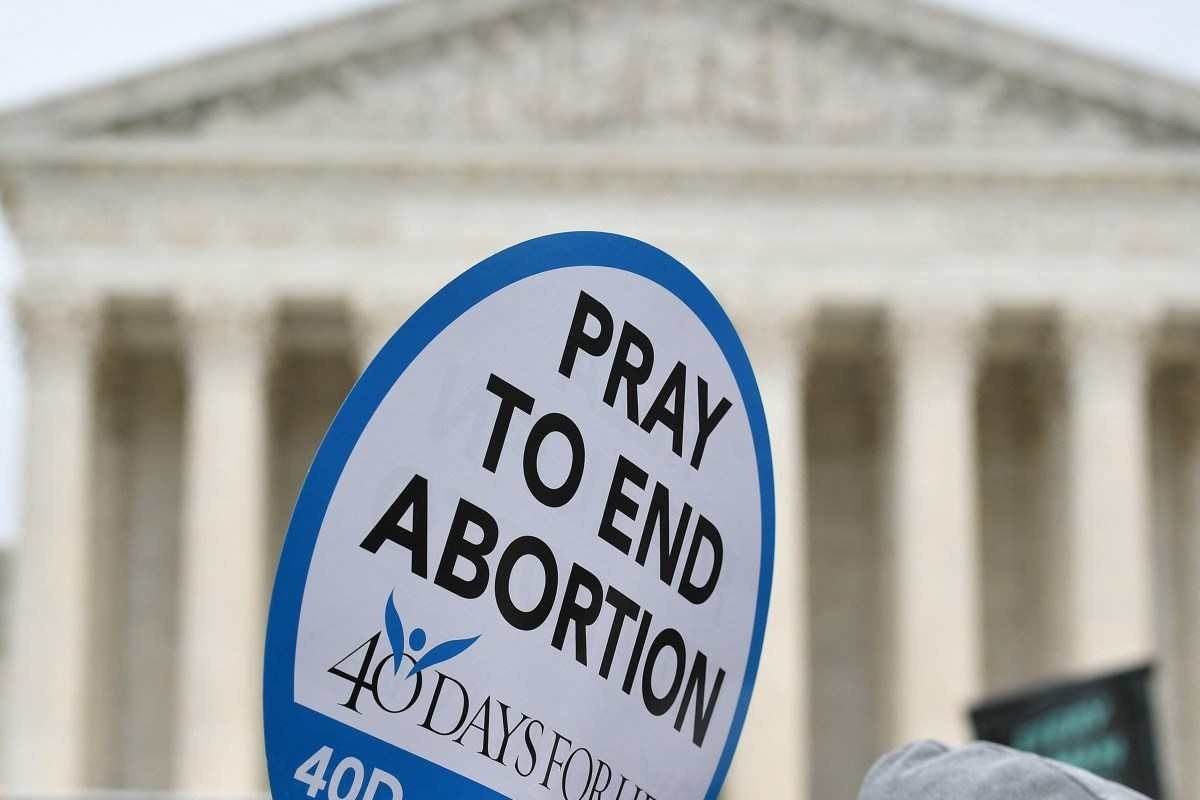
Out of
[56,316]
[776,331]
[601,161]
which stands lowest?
[56,316]

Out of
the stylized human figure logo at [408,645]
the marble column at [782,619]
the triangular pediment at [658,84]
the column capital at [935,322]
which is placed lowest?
the stylized human figure logo at [408,645]

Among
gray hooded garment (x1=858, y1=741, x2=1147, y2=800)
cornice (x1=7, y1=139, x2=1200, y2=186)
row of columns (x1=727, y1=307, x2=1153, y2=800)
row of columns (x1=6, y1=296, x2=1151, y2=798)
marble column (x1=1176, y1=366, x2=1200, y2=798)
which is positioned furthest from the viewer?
marble column (x1=1176, y1=366, x2=1200, y2=798)

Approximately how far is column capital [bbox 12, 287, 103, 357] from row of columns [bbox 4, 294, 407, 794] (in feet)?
0.11

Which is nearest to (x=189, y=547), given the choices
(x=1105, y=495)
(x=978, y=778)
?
(x=1105, y=495)

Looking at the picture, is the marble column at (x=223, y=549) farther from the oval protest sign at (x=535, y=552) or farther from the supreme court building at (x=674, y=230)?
the oval protest sign at (x=535, y=552)

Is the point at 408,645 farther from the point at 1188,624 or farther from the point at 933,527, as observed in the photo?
the point at 1188,624

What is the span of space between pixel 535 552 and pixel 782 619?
41754mm

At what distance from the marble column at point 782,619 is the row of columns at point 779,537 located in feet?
0.15

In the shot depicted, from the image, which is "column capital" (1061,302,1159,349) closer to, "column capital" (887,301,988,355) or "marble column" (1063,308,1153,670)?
"marble column" (1063,308,1153,670)

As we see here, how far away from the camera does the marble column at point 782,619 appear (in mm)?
45094

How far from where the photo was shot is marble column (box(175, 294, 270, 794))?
44.2m

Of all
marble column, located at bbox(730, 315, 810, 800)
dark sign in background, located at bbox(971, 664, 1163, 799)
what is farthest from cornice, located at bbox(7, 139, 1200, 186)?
dark sign in background, located at bbox(971, 664, 1163, 799)

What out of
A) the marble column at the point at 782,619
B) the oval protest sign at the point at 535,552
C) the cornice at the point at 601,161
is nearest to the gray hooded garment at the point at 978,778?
the oval protest sign at the point at 535,552

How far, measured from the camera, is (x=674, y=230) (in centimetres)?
4688
